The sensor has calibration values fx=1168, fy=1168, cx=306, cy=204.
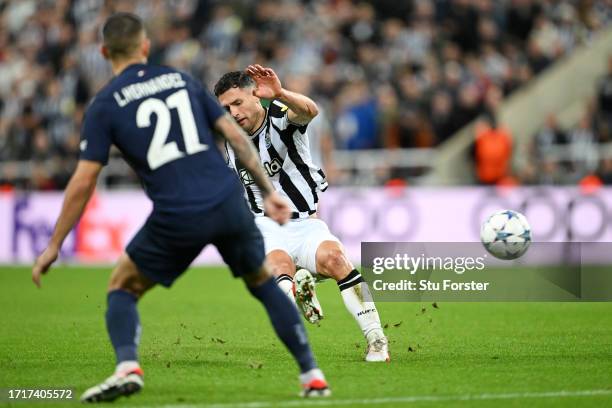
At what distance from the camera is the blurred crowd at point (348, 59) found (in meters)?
21.9

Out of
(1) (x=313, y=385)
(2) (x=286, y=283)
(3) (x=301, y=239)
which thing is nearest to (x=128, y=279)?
(1) (x=313, y=385)

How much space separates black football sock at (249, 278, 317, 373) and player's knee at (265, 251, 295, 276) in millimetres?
2029

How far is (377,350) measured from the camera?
8852 millimetres

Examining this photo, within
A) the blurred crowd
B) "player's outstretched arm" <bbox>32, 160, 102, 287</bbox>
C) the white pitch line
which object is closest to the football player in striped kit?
the white pitch line

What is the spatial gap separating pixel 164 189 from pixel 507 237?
4.67m

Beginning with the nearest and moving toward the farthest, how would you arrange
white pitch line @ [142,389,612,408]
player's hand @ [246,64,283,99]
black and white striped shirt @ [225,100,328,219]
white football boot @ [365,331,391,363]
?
white pitch line @ [142,389,612,408], player's hand @ [246,64,283,99], white football boot @ [365,331,391,363], black and white striped shirt @ [225,100,328,219]

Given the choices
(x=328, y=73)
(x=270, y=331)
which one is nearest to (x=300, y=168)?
(x=270, y=331)

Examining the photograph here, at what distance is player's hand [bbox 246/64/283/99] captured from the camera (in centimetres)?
797

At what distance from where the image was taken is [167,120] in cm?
678

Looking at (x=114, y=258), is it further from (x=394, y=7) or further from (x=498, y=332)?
(x=498, y=332)

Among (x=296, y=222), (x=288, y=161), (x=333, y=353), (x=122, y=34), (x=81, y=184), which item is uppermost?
(x=122, y=34)

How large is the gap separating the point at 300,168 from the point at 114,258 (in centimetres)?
1189
